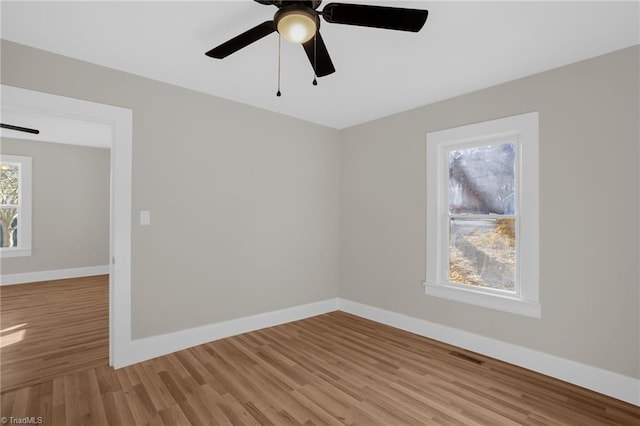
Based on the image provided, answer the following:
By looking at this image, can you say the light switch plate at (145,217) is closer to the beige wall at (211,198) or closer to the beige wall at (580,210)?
the beige wall at (211,198)

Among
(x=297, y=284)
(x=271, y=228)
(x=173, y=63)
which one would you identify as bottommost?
(x=297, y=284)

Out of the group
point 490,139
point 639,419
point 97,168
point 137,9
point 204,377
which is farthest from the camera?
point 97,168

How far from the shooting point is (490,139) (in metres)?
3.15

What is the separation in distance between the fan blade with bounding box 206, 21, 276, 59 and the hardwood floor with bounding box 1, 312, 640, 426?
2343 millimetres

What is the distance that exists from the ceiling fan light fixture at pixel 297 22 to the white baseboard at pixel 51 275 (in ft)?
22.8

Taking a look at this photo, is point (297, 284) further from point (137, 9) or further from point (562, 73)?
point (562, 73)

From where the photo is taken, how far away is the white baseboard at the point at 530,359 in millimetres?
2371

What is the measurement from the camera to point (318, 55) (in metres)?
1.97

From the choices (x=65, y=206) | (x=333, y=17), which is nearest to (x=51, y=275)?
(x=65, y=206)

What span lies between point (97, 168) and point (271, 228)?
5087 mm

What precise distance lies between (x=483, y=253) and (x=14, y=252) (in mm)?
7556

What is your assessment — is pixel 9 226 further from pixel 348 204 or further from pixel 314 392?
pixel 314 392

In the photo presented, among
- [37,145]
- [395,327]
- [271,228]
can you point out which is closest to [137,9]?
[271,228]

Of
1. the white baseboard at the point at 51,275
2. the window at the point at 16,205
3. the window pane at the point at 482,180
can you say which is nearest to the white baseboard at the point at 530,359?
the window pane at the point at 482,180
